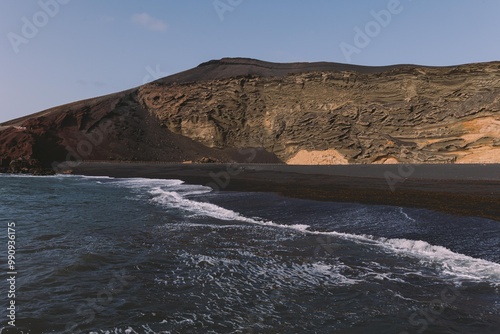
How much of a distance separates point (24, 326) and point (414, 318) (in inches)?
259

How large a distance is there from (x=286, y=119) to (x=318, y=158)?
1211cm

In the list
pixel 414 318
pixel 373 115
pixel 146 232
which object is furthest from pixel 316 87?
pixel 414 318

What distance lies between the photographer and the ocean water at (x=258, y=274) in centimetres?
601

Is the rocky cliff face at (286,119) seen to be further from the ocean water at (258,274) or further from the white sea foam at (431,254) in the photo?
the white sea foam at (431,254)

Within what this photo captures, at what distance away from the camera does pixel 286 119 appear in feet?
249

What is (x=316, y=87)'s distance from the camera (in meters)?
73.8

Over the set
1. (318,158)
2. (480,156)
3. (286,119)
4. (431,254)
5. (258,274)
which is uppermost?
(286,119)

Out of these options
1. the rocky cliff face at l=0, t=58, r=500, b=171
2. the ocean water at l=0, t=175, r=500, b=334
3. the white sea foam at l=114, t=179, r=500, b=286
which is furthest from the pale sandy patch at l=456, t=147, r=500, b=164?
the white sea foam at l=114, t=179, r=500, b=286

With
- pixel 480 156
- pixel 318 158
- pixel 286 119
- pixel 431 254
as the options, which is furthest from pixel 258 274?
pixel 286 119

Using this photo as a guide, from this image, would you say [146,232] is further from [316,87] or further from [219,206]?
[316,87]

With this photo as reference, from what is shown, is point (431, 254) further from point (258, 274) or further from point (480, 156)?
point (480, 156)

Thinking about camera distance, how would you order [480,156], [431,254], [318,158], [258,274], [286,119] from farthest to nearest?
1. [286,119]
2. [318,158]
3. [480,156]
4. [431,254]
5. [258,274]

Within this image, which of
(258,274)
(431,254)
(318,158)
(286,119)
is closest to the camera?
(258,274)

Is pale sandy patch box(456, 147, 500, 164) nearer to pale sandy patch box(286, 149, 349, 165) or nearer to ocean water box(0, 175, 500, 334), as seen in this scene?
pale sandy patch box(286, 149, 349, 165)
